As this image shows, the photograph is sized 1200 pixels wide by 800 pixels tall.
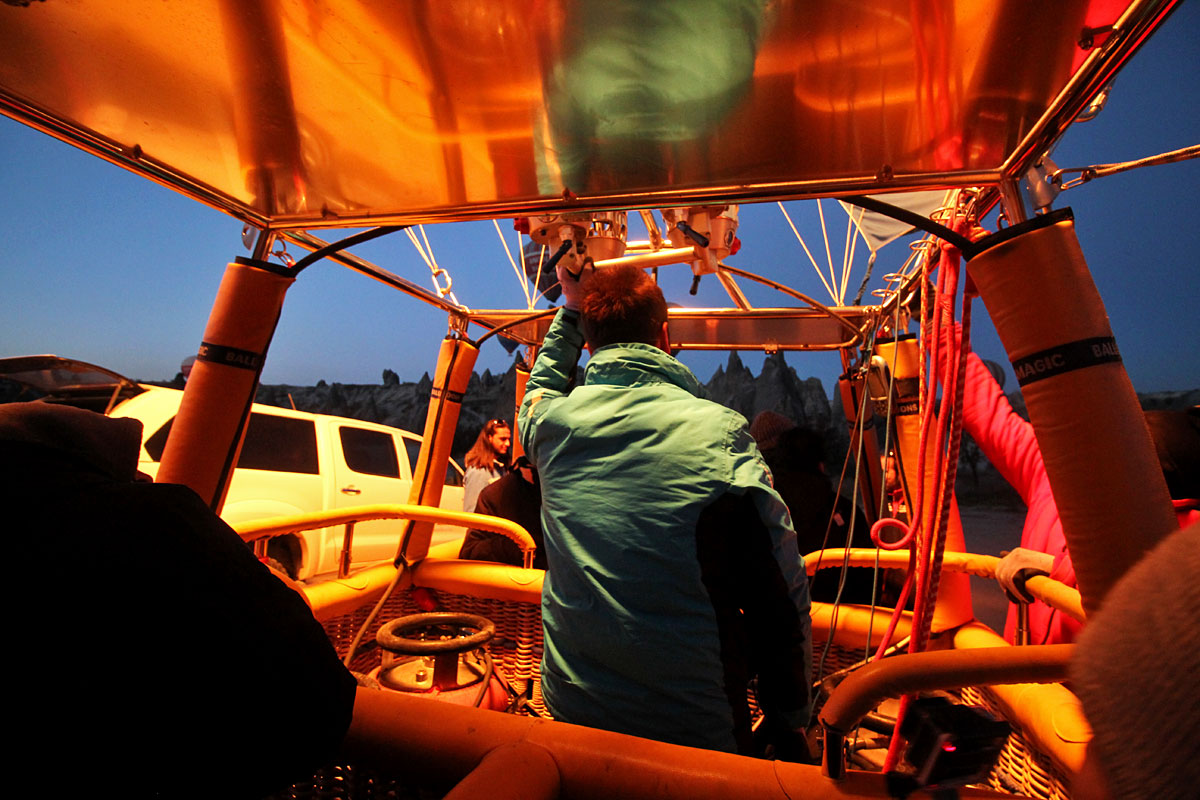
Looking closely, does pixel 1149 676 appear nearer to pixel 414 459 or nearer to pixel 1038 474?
pixel 1038 474

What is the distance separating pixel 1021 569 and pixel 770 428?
1383 millimetres

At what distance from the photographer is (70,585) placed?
58cm

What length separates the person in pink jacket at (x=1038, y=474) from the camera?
4.45 ft

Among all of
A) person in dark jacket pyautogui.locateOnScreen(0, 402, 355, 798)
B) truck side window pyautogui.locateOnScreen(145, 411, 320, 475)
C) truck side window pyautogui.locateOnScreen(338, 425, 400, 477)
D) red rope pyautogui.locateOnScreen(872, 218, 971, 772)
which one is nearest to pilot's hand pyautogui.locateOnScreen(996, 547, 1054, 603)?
red rope pyautogui.locateOnScreen(872, 218, 971, 772)

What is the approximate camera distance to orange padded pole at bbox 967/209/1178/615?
0.97 meters

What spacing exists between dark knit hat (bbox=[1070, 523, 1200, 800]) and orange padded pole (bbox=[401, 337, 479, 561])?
8.50 ft

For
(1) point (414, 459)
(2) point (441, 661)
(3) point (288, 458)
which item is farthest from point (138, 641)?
(1) point (414, 459)

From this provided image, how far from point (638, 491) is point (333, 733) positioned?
2.04 feet

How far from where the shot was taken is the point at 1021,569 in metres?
1.59

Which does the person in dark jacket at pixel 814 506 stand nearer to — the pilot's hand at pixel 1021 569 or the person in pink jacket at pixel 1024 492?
the person in pink jacket at pixel 1024 492

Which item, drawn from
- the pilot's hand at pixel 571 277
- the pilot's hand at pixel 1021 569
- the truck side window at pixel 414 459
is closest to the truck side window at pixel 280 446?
the truck side window at pixel 414 459

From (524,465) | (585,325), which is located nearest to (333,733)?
(585,325)

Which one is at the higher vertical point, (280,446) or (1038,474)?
(280,446)

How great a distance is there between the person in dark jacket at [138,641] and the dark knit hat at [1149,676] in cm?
78
